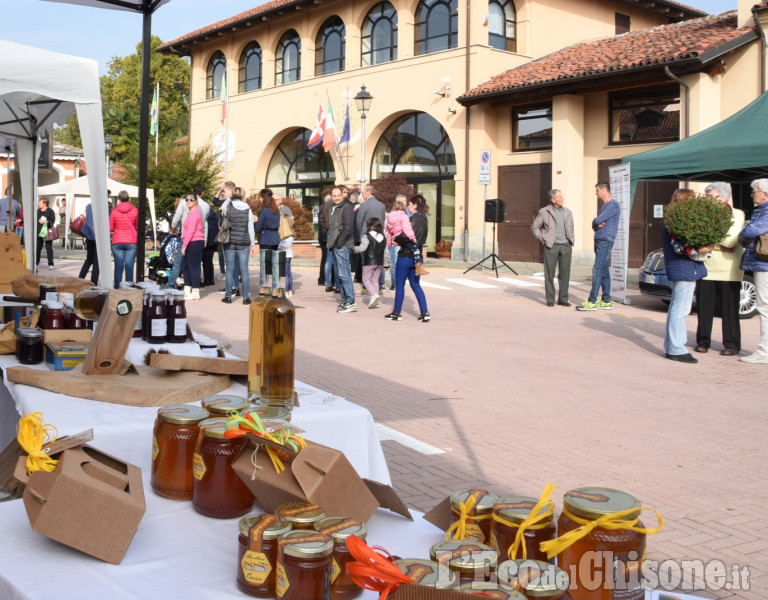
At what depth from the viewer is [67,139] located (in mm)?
77062

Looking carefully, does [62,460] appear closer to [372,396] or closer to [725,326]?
[372,396]

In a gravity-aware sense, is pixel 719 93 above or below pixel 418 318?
above

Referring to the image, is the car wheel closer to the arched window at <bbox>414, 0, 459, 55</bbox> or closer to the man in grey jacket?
the man in grey jacket

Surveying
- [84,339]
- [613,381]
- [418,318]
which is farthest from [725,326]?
[84,339]

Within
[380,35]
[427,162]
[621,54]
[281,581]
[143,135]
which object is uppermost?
[380,35]

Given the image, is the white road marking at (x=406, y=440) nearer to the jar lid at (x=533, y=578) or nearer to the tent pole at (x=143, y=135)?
the tent pole at (x=143, y=135)

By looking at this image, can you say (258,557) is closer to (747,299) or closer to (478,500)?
(478,500)

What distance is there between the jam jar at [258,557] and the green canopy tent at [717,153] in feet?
→ 35.8

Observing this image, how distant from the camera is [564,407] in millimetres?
7180

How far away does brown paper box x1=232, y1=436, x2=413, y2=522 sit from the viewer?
197 centimetres

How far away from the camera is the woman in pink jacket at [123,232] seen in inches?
577

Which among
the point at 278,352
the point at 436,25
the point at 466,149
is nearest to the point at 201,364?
the point at 278,352

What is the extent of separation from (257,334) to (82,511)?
1.07m

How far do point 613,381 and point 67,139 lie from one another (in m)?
76.9
